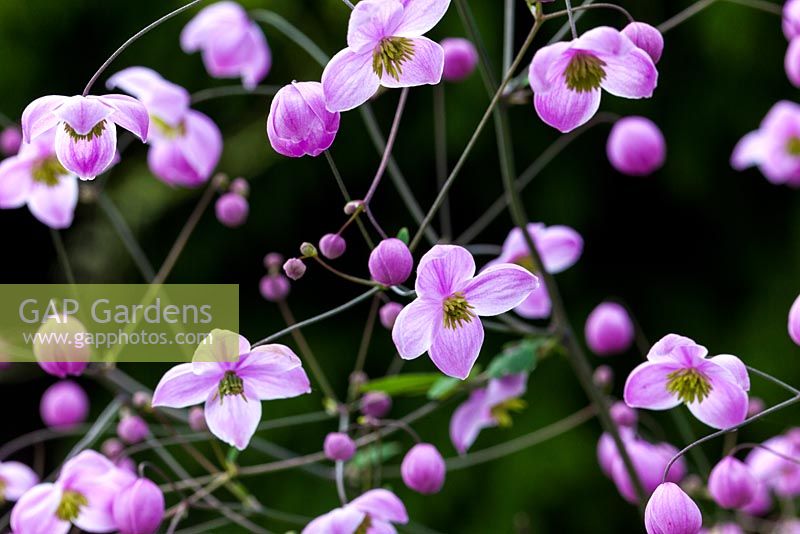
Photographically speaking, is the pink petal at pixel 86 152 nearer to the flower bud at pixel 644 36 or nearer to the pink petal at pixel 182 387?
the pink petal at pixel 182 387

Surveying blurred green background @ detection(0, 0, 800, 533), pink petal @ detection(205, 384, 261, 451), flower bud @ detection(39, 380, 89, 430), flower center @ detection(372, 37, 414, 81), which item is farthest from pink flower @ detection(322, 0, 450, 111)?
blurred green background @ detection(0, 0, 800, 533)

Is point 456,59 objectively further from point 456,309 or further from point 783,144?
point 783,144

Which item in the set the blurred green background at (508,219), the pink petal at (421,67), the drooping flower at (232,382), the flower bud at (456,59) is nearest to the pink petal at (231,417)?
the drooping flower at (232,382)

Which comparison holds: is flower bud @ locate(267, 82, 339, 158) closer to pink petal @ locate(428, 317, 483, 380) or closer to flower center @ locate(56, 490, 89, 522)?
pink petal @ locate(428, 317, 483, 380)

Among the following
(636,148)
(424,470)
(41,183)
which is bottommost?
(424,470)

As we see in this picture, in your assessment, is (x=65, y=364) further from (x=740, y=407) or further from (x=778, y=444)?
(x=778, y=444)

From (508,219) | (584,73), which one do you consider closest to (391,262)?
(584,73)

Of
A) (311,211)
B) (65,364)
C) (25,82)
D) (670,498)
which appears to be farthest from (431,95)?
(670,498)
